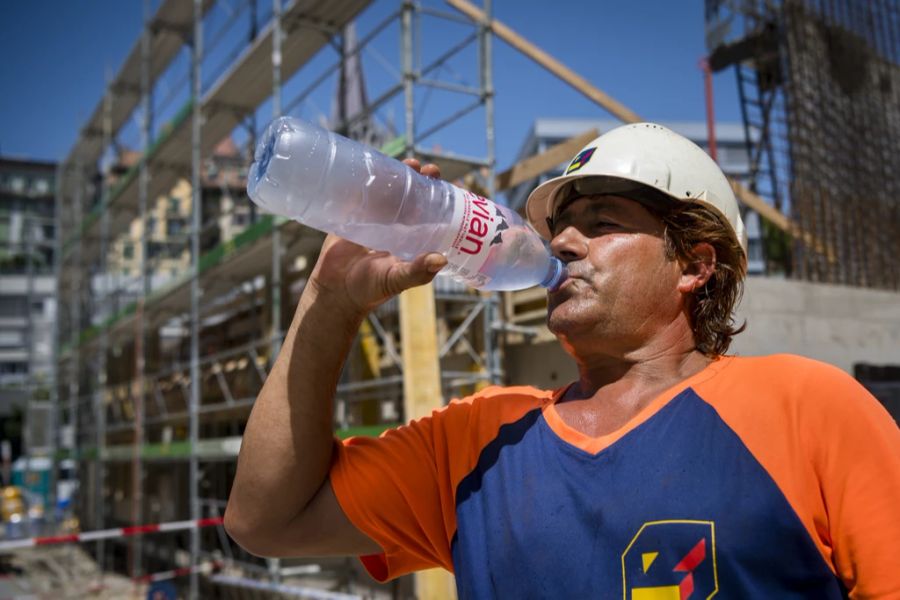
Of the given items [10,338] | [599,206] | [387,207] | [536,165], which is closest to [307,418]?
[387,207]

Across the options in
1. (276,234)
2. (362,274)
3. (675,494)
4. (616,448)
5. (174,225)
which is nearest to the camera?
(675,494)

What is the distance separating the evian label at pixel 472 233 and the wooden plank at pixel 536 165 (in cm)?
507

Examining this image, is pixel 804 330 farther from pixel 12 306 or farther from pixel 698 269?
pixel 12 306

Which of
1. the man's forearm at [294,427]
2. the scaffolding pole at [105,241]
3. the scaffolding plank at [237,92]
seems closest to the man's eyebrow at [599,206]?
the man's forearm at [294,427]

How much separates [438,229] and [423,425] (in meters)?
0.47

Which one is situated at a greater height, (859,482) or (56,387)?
(56,387)

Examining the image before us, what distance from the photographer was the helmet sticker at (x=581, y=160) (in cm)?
188

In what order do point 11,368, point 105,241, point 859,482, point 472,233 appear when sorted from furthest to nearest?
point 11,368 < point 105,241 < point 472,233 < point 859,482

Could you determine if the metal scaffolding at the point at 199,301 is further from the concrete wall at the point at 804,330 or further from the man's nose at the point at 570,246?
the man's nose at the point at 570,246

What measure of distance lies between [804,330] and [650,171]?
17.4ft

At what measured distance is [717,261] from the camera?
74.8 inches

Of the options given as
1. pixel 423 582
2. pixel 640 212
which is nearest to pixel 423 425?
pixel 640 212

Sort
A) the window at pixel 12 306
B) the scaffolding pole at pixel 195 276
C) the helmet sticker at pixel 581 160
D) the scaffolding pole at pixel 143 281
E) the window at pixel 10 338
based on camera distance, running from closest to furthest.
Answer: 1. the helmet sticker at pixel 581 160
2. the scaffolding pole at pixel 195 276
3. the scaffolding pole at pixel 143 281
4. the window at pixel 10 338
5. the window at pixel 12 306

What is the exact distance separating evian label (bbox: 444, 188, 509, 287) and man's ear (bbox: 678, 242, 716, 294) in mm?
437
